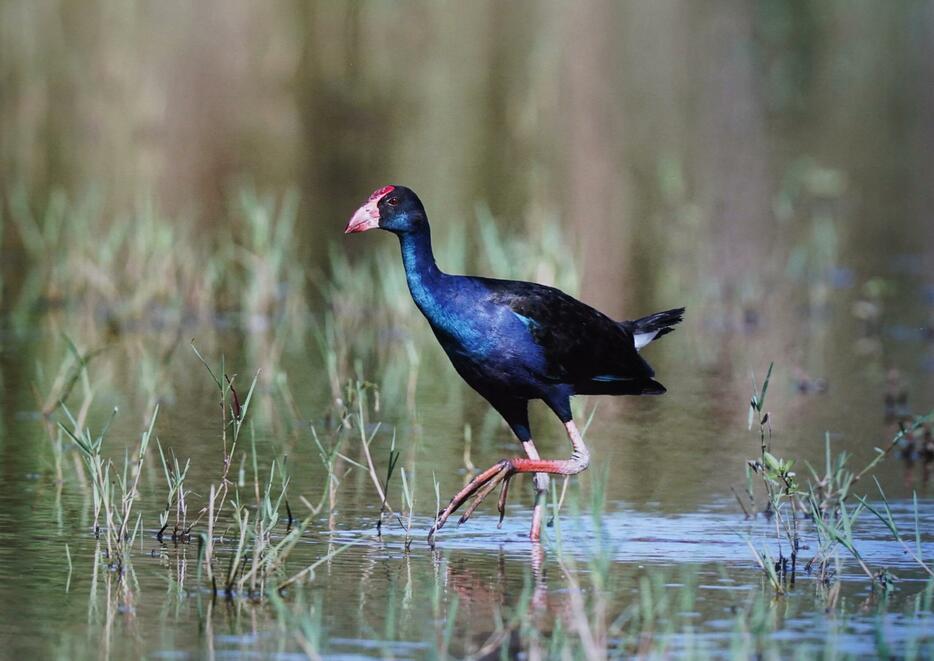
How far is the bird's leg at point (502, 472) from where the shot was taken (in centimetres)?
694

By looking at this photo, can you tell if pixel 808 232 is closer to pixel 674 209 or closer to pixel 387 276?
pixel 674 209

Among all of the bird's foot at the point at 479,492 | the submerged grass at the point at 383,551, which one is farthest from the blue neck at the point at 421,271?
the bird's foot at the point at 479,492

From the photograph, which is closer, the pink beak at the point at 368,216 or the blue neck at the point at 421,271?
the blue neck at the point at 421,271

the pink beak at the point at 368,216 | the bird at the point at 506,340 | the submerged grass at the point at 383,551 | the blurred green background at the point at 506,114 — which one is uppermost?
the blurred green background at the point at 506,114

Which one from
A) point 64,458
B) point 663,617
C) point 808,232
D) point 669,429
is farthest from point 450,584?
point 808,232

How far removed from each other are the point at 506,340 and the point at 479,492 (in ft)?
1.89

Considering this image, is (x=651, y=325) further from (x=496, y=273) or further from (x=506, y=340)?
(x=496, y=273)

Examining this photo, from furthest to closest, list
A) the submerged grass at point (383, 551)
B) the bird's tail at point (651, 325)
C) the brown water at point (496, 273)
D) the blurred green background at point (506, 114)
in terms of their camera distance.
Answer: the blurred green background at point (506, 114)
the bird's tail at point (651, 325)
the brown water at point (496, 273)
the submerged grass at point (383, 551)

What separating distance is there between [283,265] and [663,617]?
28.6ft

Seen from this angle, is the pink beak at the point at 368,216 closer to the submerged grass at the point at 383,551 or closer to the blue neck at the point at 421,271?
the blue neck at the point at 421,271

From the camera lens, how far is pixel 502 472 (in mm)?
7141

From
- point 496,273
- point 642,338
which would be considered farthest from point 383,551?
point 496,273

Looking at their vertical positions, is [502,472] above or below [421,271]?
below

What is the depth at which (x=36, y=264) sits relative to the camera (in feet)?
46.8
